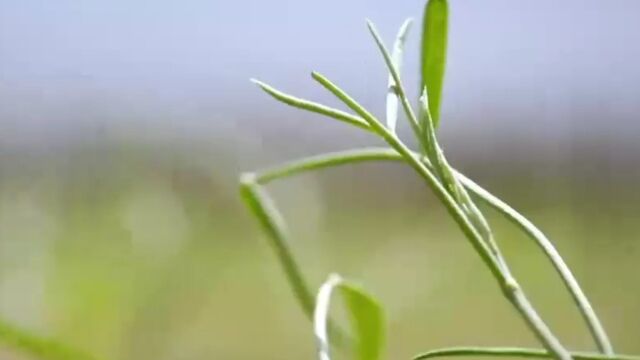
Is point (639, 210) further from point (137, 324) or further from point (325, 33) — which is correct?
point (137, 324)

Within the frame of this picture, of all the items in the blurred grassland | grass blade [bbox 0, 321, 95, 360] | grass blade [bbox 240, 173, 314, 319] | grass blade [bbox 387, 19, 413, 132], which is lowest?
the blurred grassland

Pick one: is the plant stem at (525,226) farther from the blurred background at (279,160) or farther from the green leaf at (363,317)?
the blurred background at (279,160)

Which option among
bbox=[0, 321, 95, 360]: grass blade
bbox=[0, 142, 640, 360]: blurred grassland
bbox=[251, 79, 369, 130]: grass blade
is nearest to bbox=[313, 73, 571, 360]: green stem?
bbox=[251, 79, 369, 130]: grass blade

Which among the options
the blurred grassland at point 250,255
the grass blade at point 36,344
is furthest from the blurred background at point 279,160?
the grass blade at point 36,344

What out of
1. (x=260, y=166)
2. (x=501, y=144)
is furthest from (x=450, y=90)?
(x=260, y=166)

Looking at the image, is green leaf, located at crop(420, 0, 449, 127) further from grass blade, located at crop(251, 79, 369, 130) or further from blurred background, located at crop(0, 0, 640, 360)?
blurred background, located at crop(0, 0, 640, 360)

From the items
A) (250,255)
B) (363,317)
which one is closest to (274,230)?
(363,317)
